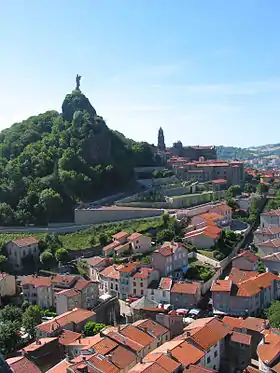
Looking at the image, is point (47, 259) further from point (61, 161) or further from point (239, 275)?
point (61, 161)

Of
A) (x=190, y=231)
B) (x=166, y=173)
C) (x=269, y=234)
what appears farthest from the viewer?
(x=166, y=173)

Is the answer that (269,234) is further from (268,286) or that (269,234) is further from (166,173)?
(166,173)

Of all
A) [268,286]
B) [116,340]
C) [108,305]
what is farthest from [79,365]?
[268,286]

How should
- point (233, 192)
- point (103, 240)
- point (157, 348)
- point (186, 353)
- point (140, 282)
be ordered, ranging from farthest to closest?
point (233, 192)
point (103, 240)
point (140, 282)
point (157, 348)
point (186, 353)

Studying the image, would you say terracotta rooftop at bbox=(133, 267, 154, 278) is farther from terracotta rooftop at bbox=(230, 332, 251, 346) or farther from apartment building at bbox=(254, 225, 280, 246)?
apartment building at bbox=(254, 225, 280, 246)

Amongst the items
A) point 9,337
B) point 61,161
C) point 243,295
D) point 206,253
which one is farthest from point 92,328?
point 61,161

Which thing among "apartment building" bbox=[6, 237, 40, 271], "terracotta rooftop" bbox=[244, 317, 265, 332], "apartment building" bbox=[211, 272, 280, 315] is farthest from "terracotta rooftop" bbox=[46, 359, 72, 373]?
"apartment building" bbox=[6, 237, 40, 271]

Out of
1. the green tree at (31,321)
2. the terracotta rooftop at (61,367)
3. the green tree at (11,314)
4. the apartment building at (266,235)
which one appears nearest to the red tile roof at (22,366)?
the terracotta rooftop at (61,367)
